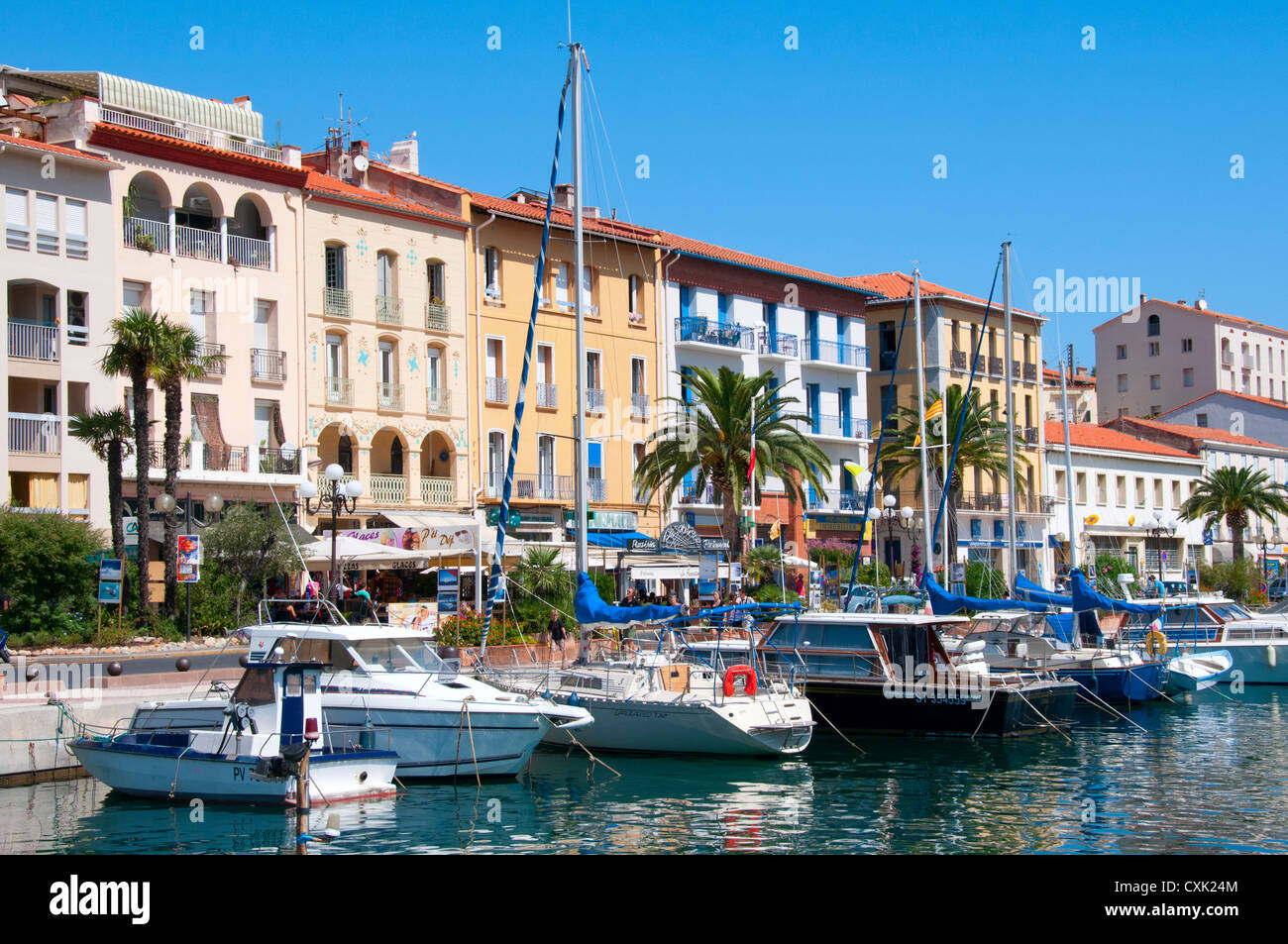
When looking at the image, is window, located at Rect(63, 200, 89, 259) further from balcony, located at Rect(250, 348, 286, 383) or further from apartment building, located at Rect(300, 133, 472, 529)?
apartment building, located at Rect(300, 133, 472, 529)

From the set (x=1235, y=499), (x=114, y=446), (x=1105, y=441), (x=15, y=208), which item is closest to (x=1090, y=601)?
(x=114, y=446)

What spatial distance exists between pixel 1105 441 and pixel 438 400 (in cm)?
3944

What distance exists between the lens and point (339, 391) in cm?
4097

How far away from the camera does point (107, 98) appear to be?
38781 mm

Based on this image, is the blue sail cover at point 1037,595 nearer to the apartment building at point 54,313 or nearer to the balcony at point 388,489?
the balcony at point 388,489

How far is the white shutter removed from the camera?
115 feet

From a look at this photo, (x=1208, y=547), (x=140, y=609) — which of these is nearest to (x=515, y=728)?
(x=140, y=609)

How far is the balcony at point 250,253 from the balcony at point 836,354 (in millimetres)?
24550

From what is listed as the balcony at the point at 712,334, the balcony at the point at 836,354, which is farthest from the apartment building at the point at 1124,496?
the balcony at the point at 712,334

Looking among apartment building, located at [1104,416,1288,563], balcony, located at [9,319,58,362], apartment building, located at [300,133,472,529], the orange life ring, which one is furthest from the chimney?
apartment building, located at [1104,416,1288,563]

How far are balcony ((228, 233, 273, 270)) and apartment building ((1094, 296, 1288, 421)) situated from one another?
63.5 meters

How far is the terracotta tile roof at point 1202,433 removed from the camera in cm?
7556
